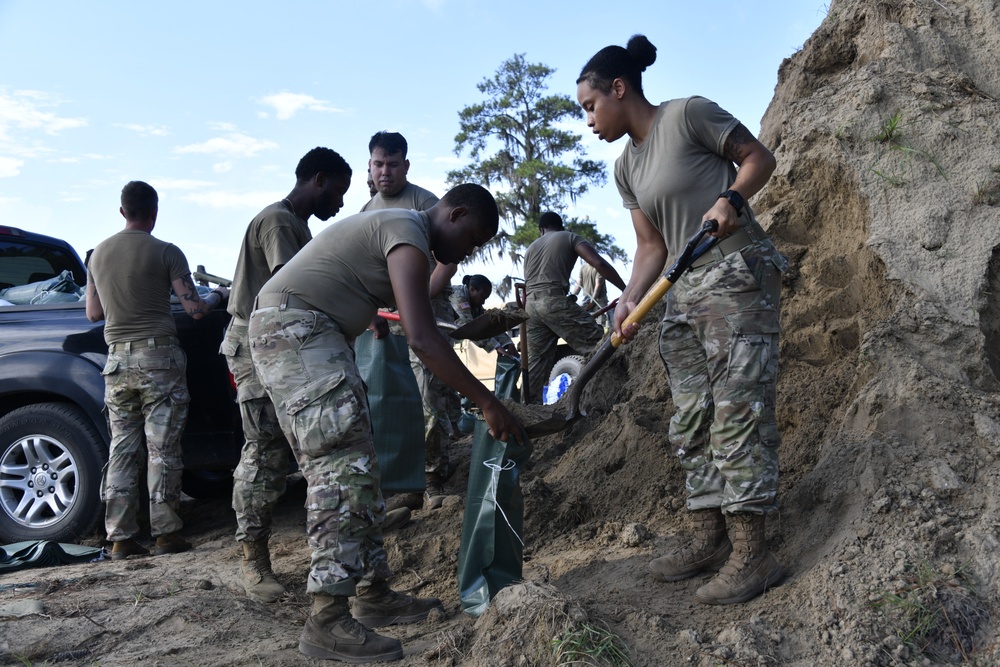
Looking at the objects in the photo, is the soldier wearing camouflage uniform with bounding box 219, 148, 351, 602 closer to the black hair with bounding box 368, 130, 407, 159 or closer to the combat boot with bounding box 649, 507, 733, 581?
the black hair with bounding box 368, 130, 407, 159

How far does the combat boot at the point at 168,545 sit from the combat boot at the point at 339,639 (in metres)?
2.16

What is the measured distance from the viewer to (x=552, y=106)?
24.4 meters

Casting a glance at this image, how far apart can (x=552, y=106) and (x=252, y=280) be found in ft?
70.4

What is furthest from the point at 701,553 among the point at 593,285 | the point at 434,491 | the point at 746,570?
the point at 593,285

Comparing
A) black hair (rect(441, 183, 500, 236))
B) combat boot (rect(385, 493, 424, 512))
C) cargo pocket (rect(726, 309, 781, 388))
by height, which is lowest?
combat boot (rect(385, 493, 424, 512))

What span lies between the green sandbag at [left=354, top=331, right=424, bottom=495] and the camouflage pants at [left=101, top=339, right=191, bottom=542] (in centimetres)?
130

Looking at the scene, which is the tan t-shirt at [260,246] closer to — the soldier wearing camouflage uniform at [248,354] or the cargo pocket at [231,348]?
the soldier wearing camouflage uniform at [248,354]

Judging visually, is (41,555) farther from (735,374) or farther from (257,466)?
(735,374)

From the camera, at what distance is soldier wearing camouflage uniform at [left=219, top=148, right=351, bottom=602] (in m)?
3.88

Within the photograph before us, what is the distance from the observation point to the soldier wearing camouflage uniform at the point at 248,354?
12.7 feet

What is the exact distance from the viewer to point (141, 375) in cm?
469

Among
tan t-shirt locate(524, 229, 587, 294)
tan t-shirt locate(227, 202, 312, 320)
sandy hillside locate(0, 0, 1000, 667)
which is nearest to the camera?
sandy hillside locate(0, 0, 1000, 667)

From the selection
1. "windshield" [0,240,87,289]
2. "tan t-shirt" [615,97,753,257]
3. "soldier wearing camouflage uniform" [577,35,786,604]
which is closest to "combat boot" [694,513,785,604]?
"soldier wearing camouflage uniform" [577,35,786,604]

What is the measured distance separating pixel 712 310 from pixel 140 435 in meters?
3.45
